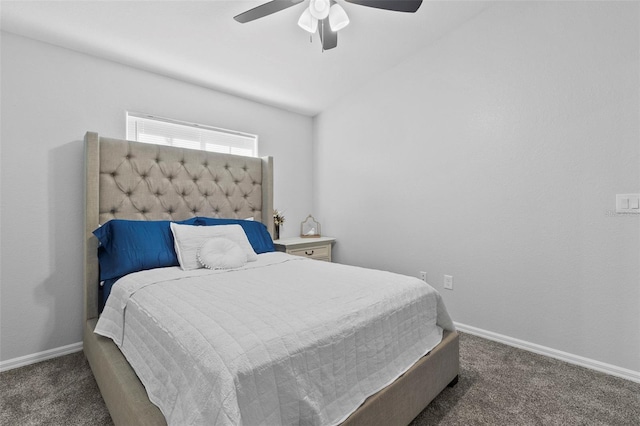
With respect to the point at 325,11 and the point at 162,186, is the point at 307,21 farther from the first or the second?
the point at 162,186

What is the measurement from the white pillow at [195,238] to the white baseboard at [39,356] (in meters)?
1.11

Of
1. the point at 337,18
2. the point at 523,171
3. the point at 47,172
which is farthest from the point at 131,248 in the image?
the point at 523,171

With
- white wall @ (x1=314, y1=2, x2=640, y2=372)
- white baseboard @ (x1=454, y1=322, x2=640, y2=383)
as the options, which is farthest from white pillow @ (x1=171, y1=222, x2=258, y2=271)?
white baseboard @ (x1=454, y1=322, x2=640, y2=383)

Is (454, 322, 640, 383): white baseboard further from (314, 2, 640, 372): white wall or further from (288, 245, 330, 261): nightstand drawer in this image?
(288, 245, 330, 261): nightstand drawer

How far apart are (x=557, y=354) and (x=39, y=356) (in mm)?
3539

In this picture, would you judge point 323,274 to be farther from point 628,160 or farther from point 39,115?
point 39,115

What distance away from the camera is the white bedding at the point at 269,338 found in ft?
2.81

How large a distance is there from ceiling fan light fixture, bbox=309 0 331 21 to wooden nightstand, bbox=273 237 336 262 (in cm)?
193

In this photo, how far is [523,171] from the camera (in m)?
2.16

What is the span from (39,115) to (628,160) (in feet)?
12.5

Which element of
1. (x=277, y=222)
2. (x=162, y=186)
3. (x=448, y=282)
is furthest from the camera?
(x=277, y=222)

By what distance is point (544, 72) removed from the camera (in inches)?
81.3

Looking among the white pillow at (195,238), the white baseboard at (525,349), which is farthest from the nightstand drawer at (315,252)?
the white baseboard at (525,349)

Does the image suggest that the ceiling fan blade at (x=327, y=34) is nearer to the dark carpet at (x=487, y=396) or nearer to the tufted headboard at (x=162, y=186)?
the tufted headboard at (x=162, y=186)
